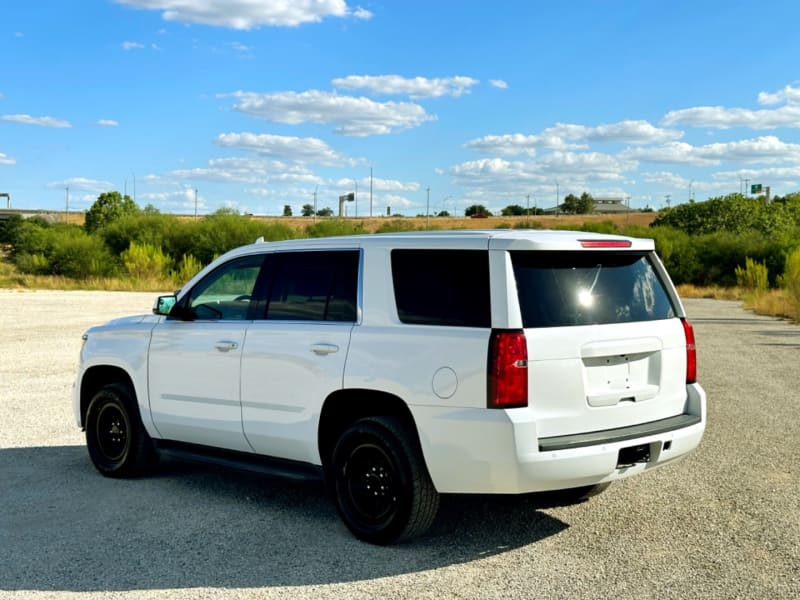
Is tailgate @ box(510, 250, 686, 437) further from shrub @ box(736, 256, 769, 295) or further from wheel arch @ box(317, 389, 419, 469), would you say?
shrub @ box(736, 256, 769, 295)

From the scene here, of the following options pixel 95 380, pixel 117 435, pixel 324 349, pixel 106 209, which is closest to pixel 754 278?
pixel 95 380

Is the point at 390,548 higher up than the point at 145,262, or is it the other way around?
the point at 145,262

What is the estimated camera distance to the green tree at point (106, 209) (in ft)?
300

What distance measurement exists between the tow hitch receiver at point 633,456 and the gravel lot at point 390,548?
1.86 ft

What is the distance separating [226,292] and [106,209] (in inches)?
3618

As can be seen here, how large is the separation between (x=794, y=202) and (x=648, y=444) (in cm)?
8994

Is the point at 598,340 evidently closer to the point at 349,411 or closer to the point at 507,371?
the point at 507,371

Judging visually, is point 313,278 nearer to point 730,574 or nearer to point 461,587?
point 461,587

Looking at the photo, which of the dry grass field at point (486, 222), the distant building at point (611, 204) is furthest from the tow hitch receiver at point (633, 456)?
the distant building at point (611, 204)

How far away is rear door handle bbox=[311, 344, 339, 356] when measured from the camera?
19.1ft

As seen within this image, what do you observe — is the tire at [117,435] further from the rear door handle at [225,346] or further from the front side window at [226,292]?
the rear door handle at [225,346]

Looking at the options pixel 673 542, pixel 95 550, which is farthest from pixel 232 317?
pixel 673 542

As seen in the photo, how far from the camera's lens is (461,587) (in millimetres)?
4891

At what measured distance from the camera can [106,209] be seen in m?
93.5
